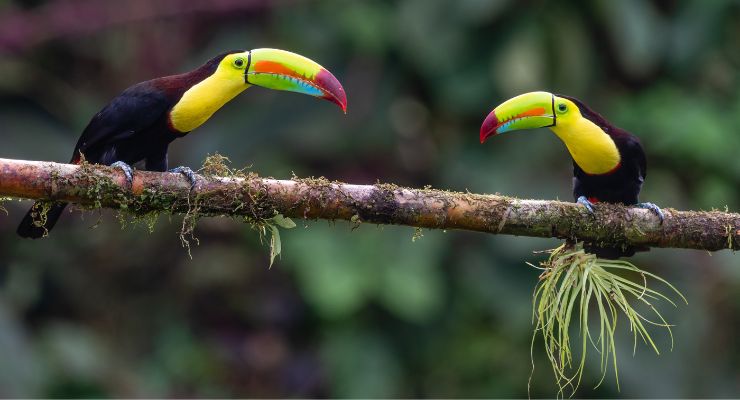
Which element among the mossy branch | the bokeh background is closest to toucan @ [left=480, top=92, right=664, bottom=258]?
the mossy branch

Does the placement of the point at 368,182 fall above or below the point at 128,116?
above

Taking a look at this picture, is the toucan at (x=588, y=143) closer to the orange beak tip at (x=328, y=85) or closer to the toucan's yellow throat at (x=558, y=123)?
the toucan's yellow throat at (x=558, y=123)

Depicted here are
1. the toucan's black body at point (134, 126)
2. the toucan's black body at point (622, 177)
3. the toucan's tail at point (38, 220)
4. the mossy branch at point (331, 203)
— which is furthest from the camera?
the toucan's black body at point (622, 177)

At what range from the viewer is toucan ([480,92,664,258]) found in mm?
4168

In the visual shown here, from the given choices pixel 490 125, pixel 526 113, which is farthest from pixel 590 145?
pixel 490 125

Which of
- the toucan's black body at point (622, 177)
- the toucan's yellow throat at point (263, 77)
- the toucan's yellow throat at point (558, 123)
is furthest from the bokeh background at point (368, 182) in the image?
the toucan's yellow throat at point (263, 77)

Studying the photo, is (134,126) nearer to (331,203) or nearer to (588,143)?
(331,203)

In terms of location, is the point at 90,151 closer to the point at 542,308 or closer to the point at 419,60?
the point at 542,308

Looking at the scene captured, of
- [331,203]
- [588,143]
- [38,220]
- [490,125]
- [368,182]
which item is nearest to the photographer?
[331,203]

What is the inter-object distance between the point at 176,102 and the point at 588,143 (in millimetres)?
1558

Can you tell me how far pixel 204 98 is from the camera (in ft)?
13.5

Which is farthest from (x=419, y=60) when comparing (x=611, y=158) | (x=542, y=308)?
(x=542, y=308)

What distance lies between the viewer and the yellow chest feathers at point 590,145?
13.9 feet

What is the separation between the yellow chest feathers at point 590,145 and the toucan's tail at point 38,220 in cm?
187
